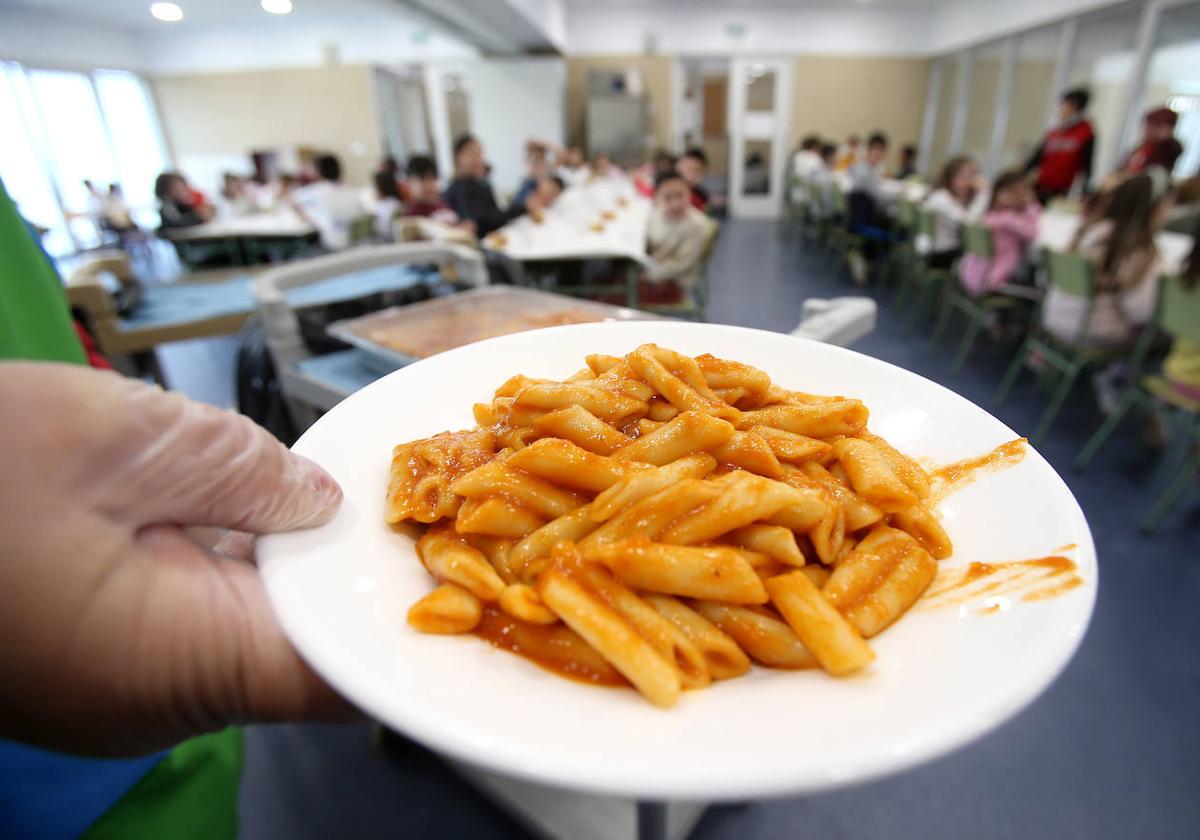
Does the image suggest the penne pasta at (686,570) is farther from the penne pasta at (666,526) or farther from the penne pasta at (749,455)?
the penne pasta at (749,455)

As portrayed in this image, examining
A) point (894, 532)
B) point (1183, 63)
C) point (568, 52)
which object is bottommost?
point (894, 532)

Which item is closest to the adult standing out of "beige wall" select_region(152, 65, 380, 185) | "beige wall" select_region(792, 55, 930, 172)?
"beige wall" select_region(792, 55, 930, 172)

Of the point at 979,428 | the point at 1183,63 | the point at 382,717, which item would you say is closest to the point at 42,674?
the point at 382,717

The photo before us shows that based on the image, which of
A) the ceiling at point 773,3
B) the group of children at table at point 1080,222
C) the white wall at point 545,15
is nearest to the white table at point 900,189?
the group of children at table at point 1080,222

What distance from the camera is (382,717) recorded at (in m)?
0.44

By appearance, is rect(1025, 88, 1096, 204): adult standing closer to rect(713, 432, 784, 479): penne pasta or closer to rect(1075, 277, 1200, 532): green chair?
rect(1075, 277, 1200, 532): green chair

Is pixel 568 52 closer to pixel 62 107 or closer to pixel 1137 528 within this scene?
pixel 62 107

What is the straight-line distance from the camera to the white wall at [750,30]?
35.6ft

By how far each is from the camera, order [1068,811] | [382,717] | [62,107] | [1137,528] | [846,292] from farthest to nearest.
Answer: [62,107]
[846,292]
[1137,528]
[1068,811]
[382,717]

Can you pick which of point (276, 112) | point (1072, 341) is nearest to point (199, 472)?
point (1072, 341)

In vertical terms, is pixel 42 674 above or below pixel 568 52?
below

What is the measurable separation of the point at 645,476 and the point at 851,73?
13.1m

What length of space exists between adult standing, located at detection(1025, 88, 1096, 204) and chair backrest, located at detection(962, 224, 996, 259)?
121 inches

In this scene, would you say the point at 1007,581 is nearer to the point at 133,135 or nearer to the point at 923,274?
the point at 923,274
